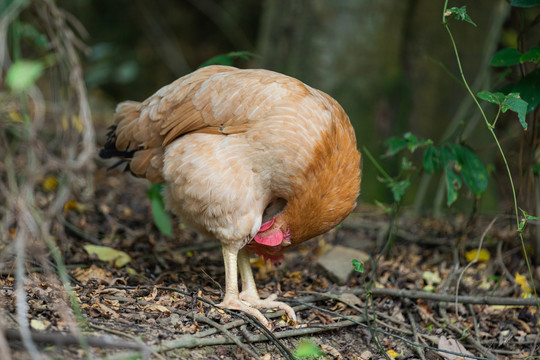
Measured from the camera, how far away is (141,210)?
227 inches

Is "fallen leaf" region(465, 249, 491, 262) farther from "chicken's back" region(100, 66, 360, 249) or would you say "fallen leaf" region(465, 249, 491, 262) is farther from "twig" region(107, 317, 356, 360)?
"chicken's back" region(100, 66, 360, 249)

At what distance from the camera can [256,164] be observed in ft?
11.0

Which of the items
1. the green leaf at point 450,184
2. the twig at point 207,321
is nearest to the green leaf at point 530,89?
the green leaf at point 450,184

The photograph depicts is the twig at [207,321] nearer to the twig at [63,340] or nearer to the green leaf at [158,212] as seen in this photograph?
the twig at [63,340]

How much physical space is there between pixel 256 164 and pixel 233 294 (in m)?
0.83

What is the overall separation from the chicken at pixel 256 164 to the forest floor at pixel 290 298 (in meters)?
0.30

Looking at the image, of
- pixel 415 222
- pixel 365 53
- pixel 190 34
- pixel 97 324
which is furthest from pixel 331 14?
pixel 190 34

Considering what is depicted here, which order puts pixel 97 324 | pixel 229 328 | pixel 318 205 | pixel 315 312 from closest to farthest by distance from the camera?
pixel 97 324 → pixel 229 328 → pixel 318 205 → pixel 315 312

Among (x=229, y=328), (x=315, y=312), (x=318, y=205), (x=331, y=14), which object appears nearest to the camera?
(x=229, y=328)

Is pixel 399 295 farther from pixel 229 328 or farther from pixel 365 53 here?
pixel 365 53

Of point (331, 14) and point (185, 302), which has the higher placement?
point (331, 14)

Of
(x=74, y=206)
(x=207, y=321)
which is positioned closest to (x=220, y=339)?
(x=207, y=321)

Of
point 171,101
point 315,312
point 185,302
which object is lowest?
point 315,312

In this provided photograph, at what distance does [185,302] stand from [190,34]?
789 cm
